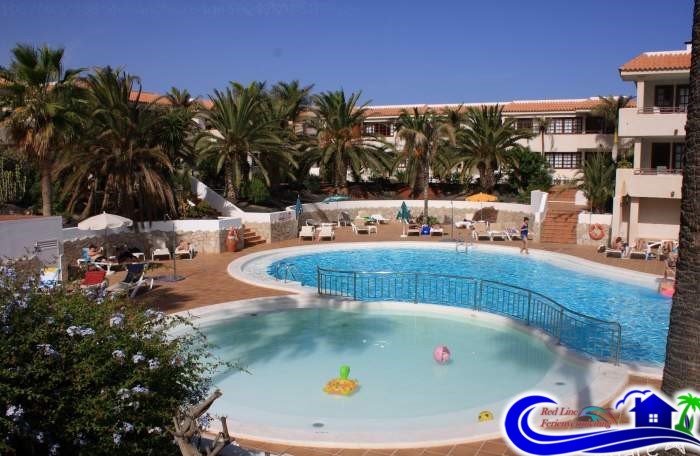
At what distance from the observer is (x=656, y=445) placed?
5.02 m

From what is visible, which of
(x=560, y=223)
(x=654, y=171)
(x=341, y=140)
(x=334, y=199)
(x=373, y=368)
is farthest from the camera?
(x=341, y=140)

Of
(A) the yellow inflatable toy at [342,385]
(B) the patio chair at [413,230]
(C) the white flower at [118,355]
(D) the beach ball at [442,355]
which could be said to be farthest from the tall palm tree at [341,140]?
(C) the white flower at [118,355]

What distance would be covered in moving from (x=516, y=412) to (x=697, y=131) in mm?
3465

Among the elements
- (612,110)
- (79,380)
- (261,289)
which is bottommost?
(261,289)

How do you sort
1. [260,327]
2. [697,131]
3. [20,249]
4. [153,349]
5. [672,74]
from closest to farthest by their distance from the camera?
[697,131] → [153,349] → [260,327] → [20,249] → [672,74]

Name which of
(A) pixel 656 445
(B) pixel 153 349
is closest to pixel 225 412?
(B) pixel 153 349

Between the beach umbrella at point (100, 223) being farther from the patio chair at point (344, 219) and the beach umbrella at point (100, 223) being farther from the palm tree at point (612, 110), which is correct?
the palm tree at point (612, 110)

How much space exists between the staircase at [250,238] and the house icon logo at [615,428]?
20.2 m

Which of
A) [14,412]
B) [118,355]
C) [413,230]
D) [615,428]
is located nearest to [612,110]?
[413,230]

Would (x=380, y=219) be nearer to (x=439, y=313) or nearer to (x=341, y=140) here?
(x=341, y=140)

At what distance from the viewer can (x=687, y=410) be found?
16.3 ft

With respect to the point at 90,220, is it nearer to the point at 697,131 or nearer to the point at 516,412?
the point at 516,412

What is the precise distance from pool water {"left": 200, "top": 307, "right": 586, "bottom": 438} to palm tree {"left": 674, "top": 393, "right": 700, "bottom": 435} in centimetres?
353

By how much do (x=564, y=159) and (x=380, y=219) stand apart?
18899 millimetres
